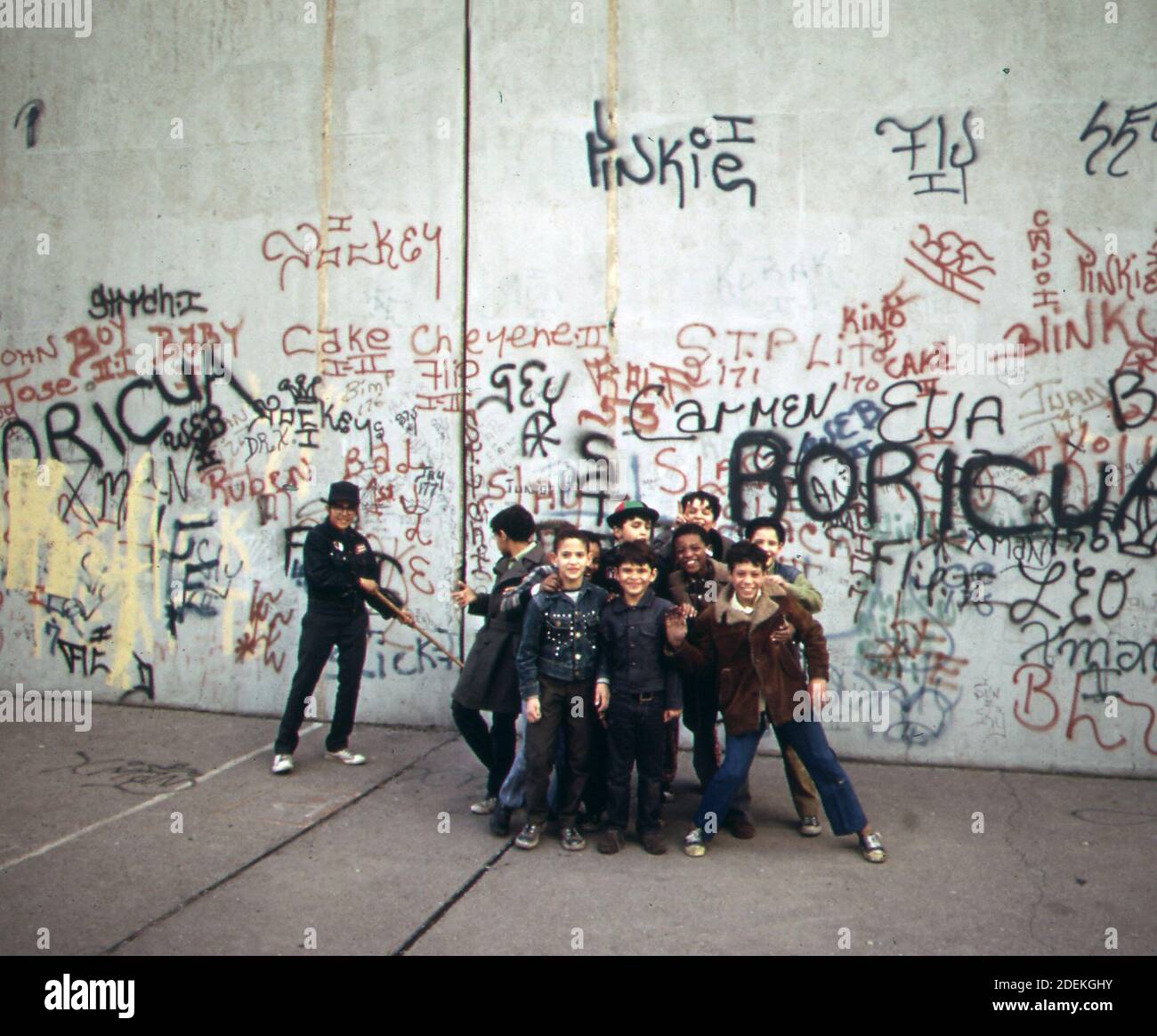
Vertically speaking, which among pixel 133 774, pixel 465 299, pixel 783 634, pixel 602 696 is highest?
pixel 465 299

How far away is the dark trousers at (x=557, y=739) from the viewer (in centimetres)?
527

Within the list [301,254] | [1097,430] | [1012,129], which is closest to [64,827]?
[301,254]

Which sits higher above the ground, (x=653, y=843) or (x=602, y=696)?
(x=602, y=696)

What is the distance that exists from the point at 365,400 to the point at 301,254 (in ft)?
3.77

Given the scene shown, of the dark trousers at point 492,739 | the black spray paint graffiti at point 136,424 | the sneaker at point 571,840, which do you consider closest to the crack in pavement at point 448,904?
the sneaker at point 571,840

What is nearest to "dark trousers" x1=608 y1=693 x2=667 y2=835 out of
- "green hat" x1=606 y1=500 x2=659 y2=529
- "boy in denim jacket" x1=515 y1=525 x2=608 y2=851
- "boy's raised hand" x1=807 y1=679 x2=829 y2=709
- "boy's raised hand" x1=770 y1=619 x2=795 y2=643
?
"boy in denim jacket" x1=515 y1=525 x2=608 y2=851

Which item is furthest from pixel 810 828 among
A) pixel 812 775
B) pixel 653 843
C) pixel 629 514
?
pixel 629 514

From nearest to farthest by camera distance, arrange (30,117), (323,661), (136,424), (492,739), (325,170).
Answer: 1. (492,739)
2. (323,661)
3. (325,170)
4. (136,424)
5. (30,117)

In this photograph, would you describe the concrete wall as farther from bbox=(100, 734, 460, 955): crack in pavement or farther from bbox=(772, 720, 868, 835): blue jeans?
bbox=(772, 720, 868, 835): blue jeans

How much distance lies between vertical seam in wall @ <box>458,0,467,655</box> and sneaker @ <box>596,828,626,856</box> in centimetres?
241

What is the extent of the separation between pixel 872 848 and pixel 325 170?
5.68 m

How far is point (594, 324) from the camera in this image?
23.6ft

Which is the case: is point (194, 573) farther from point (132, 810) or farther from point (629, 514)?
point (629, 514)

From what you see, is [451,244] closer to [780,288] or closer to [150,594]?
[780,288]
